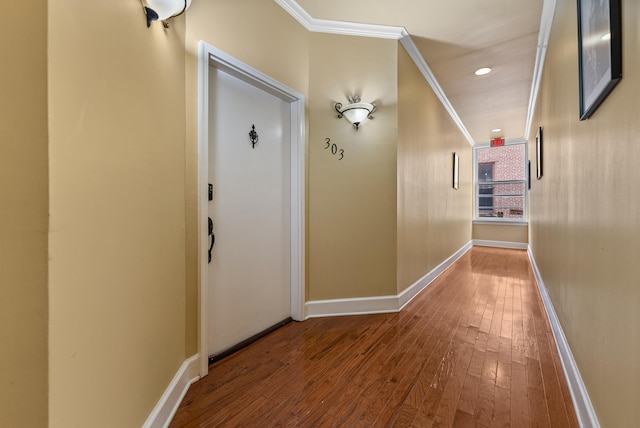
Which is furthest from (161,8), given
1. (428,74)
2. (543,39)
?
(543,39)

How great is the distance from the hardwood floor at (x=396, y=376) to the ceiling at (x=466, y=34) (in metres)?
2.75

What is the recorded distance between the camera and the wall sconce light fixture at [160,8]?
1107mm

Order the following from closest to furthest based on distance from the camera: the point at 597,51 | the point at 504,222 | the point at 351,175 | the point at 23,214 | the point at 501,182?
the point at 23,214
the point at 597,51
the point at 351,175
the point at 504,222
the point at 501,182

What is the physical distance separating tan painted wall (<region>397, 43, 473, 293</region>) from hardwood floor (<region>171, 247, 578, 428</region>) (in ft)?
2.38

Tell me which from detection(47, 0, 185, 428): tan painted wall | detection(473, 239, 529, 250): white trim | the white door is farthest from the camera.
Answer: detection(473, 239, 529, 250): white trim

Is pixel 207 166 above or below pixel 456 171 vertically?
below

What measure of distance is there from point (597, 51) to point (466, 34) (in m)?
1.89

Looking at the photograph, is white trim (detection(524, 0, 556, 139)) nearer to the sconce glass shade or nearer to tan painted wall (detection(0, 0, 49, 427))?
the sconce glass shade

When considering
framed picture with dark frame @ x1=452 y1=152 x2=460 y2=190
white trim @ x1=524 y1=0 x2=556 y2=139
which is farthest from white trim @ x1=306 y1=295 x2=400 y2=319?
framed picture with dark frame @ x1=452 y1=152 x2=460 y2=190

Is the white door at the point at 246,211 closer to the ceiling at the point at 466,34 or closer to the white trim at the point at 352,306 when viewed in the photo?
the white trim at the point at 352,306

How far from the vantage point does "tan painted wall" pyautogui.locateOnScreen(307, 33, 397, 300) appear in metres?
2.48

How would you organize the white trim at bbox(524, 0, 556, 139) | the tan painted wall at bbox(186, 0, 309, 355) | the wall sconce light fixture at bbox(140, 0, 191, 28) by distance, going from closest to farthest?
1. the wall sconce light fixture at bbox(140, 0, 191, 28)
2. the tan painted wall at bbox(186, 0, 309, 355)
3. the white trim at bbox(524, 0, 556, 139)

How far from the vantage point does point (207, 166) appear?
1.68 m

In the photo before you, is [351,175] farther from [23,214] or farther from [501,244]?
[501,244]
